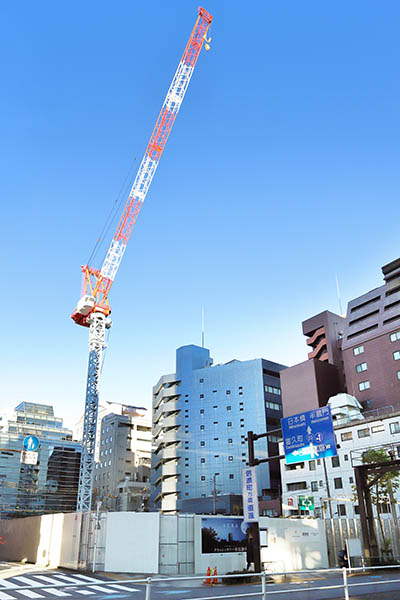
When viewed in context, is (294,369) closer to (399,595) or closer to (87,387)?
(87,387)

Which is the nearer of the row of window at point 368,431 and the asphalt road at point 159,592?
the asphalt road at point 159,592

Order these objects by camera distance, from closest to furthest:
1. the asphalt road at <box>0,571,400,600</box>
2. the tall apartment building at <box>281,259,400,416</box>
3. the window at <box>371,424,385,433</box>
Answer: the asphalt road at <box>0,571,400,600</box>, the window at <box>371,424,385,433</box>, the tall apartment building at <box>281,259,400,416</box>

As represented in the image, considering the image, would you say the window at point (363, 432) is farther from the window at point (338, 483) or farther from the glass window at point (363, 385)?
the glass window at point (363, 385)

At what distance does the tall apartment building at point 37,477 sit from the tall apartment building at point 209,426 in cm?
2587

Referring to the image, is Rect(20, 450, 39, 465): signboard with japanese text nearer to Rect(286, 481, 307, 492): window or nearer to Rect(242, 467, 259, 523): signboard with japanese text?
Rect(242, 467, 259, 523): signboard with japanese text

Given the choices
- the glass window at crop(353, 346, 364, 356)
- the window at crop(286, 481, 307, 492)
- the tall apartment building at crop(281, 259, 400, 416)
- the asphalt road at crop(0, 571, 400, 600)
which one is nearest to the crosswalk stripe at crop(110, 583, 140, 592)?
the asphalt road at crop(0, 571, 400, 600)

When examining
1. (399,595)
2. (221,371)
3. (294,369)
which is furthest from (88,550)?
(221,371)

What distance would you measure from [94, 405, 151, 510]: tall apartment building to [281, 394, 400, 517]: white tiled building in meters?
55.4

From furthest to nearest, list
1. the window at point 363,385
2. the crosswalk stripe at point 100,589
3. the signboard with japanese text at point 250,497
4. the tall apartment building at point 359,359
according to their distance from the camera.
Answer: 1. the window at point 363,385
2. the tall apartment building at point 359,359
3. the signboard with japanese text at point 250,497
4. the crosswalk stripe at point 100,589

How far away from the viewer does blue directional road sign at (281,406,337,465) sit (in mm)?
23172

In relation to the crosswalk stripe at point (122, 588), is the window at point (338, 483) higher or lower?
higher

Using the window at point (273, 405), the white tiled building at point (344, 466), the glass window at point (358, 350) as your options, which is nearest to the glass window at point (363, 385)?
A: the glass window at point (358, 350)

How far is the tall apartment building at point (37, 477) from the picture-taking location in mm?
106312

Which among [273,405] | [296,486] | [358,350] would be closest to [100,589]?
[296,486]
